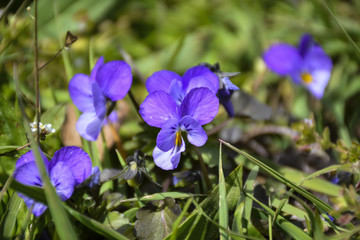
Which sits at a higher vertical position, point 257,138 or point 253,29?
point 253,29

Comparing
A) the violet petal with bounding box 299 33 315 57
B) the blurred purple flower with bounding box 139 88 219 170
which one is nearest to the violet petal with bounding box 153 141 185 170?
the blurred purple flower with bounding box 139 88 219 170

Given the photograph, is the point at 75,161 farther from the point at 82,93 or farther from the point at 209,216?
the point at 209,216

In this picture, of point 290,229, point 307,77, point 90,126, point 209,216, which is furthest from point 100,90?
point 307,77

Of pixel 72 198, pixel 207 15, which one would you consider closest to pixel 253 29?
pixel 207 15

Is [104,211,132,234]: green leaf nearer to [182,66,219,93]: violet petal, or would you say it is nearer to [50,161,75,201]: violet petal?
[50,161,75,201]: violet petal

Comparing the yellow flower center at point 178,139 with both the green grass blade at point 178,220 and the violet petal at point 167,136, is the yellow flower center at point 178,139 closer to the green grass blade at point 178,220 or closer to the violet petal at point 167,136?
the violet petal at point 167,136

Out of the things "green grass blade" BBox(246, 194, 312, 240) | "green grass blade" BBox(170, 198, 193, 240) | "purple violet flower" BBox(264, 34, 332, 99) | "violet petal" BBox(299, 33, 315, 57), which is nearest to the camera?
"green grass blade" BBox(170, 198, 193, 240)

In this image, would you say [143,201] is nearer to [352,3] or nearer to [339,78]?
[339,78]
